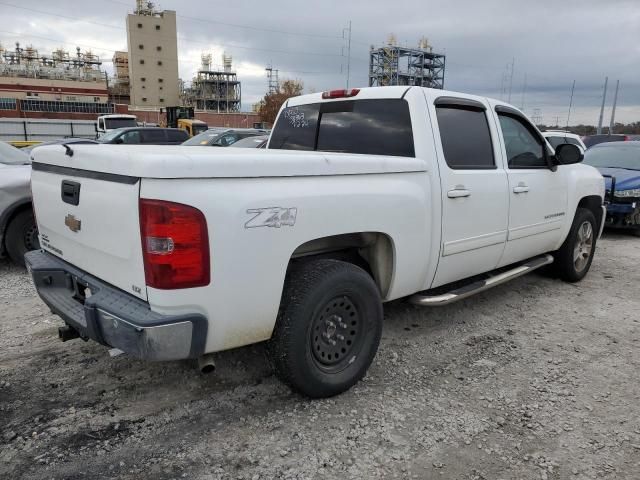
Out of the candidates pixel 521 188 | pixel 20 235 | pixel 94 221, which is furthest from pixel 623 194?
pixel 20 235

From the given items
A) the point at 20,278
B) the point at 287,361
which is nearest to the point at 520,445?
the point at 287,361

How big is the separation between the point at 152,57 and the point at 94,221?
9609 centimetres

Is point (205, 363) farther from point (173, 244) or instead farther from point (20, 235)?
point (20, 235)

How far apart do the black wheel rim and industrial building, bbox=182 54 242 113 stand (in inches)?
4164

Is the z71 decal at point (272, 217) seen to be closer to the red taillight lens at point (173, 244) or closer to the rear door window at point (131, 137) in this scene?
the red taillight lens at point (173, 244)

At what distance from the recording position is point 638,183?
848 cm

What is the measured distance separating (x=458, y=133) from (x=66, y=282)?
9.86 ft

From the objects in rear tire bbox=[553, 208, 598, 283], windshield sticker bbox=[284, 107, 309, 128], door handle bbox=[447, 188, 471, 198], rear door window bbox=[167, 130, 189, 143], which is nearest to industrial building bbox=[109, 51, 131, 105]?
rear door window bbox=[167, 130, 189, 143]

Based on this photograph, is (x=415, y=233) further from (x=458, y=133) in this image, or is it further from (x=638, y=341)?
(x=638, y=341)

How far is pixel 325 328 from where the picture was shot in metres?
3.05

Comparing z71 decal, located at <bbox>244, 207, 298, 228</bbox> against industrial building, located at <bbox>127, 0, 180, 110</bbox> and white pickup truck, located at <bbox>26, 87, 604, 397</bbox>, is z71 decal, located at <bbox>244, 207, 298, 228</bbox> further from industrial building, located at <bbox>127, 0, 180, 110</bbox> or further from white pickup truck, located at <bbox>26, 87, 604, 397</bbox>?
industrial building, located at <bbox>127, 0, 180, 110</bbox>

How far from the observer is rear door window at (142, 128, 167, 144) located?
61.7 feet

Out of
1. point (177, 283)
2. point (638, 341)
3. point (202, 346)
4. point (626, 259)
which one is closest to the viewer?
point (177, 283)

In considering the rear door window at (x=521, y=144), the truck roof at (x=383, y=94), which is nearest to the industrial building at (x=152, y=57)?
the truck roof at (x=383, y=94)
